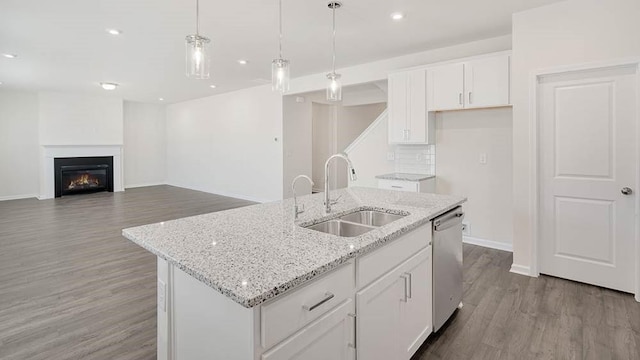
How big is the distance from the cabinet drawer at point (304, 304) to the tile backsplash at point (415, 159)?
3637mm

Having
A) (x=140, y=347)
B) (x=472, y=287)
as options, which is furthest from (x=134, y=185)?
(x=472, y=287)

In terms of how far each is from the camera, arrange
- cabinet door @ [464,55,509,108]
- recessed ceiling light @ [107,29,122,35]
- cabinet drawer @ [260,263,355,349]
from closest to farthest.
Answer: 1. cabinet drawer @ [260,263,355,349]
2. cabinet door @ [464,55,509,108]
3. recessed ceiling light @ [107,29,122,35]

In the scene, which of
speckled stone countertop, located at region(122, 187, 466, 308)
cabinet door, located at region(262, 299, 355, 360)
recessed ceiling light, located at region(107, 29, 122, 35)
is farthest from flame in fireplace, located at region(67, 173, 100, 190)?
cabinet door, located at region(262, 299, 355, 360)

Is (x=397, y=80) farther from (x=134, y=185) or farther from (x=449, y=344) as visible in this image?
(x=134, y=185)

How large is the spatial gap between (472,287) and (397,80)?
2789mm

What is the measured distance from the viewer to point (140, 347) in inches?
87.0

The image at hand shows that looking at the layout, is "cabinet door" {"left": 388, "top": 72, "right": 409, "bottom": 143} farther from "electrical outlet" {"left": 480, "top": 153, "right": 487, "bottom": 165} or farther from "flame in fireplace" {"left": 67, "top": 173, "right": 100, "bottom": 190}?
"flame in fireplace" {"left": 67, "top": 173, "right": 100, "bottom": 190}

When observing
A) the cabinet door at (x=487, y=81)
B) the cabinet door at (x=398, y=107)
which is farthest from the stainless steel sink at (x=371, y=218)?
the cabinet door at (x=398, y=107)

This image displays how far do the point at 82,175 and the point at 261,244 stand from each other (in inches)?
379

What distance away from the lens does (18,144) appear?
816cm

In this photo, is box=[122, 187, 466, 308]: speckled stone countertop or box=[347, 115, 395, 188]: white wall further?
box=[347, 115, 395, 188]: white wall

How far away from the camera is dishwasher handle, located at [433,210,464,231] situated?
2.22m

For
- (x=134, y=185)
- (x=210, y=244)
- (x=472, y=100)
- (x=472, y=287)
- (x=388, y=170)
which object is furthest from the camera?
(x=134, y=185)

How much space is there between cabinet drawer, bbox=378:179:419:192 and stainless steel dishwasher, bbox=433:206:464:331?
167 cm
